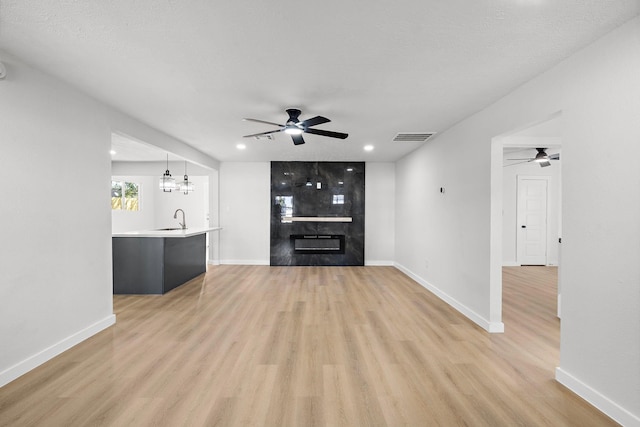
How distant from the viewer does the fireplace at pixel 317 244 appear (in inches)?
267

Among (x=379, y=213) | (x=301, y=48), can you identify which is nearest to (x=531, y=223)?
(x=379, y=213)

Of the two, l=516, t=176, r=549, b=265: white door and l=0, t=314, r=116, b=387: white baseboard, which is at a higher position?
l=516, t=176, r=549, b=265: white door

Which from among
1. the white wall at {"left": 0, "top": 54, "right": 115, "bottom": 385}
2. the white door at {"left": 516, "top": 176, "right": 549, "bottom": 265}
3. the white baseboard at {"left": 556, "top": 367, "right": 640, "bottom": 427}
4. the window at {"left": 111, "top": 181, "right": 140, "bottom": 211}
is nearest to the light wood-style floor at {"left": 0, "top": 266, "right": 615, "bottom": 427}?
the white baseboard at {"left": 556, "top": 367, "right": 640, "bottom": 427}

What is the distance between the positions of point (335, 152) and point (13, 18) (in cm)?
457

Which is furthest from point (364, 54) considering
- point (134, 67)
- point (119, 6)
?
point (134, 67)

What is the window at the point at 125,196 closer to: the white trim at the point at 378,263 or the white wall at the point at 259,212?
the white wall at the point at 259,212

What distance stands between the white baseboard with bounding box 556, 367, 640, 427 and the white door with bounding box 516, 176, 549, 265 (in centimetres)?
549

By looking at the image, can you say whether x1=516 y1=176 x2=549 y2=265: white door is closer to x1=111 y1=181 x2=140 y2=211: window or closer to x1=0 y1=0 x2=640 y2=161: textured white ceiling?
x1=0 y1=0 x2=640 y2=161: textured white ceiling

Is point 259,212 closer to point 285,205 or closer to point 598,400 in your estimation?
point 285,205

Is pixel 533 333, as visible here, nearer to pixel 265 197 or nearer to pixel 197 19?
pixel 197 19

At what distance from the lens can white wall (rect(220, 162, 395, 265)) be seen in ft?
22.6

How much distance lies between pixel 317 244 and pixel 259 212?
1.61m

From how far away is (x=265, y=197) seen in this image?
6.88 m

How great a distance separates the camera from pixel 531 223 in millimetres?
6824
